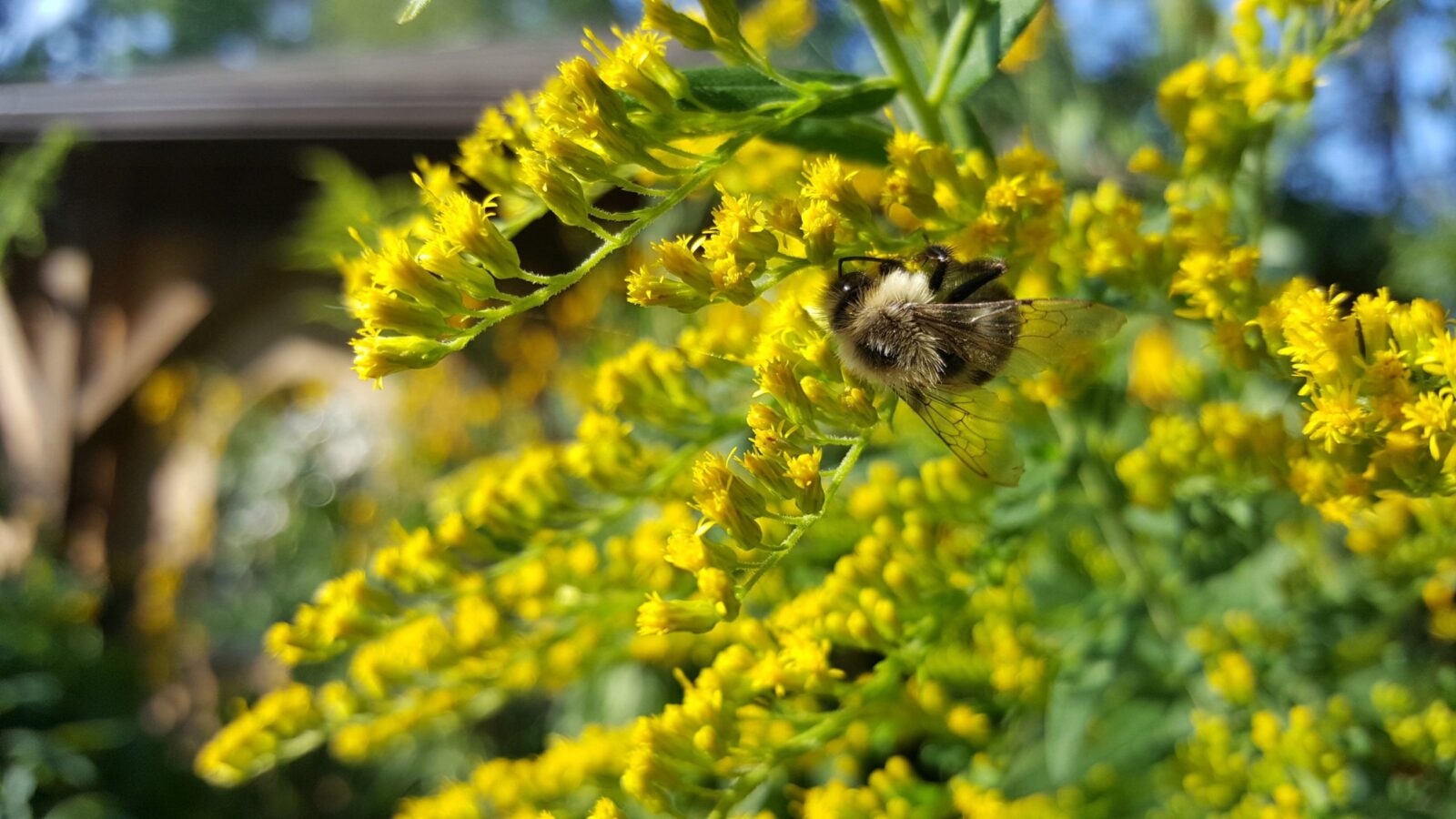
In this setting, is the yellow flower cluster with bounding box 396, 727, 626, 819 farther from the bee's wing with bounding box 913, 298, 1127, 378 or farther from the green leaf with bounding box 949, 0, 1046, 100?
the green leaf with bounding box 949, 0, 1046, 100

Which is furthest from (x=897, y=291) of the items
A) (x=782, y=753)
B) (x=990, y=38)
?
(x=782, y=753)

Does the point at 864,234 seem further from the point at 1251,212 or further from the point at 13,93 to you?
the point at 13,93

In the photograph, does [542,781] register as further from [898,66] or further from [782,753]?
[898,66]

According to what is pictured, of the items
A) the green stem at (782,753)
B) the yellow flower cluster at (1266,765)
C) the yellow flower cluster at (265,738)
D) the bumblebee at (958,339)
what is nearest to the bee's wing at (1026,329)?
the bumblebee at (958,339)

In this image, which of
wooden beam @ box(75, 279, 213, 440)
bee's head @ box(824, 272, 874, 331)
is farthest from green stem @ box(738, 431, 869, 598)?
wooden beam @ box(75, 279, 213, 440)

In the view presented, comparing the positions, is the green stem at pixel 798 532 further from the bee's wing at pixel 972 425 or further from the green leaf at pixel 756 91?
the green leaf at pixel 756 91
